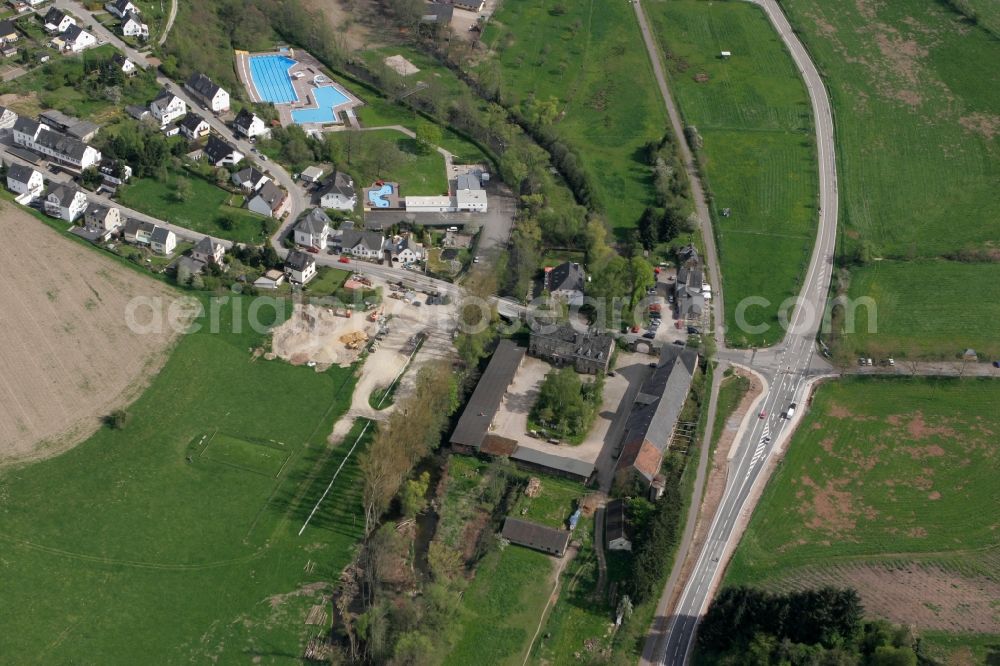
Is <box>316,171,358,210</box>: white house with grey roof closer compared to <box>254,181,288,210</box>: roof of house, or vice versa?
<box>254,181,288,210</box>: roof of house

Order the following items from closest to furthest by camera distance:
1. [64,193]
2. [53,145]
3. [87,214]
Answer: [87,214], [64,193], [53,145]

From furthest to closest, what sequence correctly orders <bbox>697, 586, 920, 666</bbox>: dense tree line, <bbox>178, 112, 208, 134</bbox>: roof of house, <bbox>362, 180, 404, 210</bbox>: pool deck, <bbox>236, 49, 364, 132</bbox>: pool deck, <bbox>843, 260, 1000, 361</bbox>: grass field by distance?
<bbox>236, 49, 364, 132</bbox>: pool deck
<bbox>178, 112, 208, 134</bbox>: roof of house
<bbox>362, 180, 404, 210</bbox>: pool deck
<bbox>843, 260, 1000, 361</bbox>: grass field
<bbox>697, 586, 920, 666</bbox>: dense tree line

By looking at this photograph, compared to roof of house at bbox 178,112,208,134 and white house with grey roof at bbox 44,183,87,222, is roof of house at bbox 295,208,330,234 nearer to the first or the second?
roof of house at bbox 178,112,208,134

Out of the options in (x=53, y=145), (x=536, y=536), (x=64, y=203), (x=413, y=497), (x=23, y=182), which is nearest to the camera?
(x=536, y=536)

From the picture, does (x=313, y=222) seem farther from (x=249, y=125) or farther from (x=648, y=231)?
(x=648, y=231)

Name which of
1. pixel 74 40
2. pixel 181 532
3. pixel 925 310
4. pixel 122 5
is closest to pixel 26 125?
pixel 74 40

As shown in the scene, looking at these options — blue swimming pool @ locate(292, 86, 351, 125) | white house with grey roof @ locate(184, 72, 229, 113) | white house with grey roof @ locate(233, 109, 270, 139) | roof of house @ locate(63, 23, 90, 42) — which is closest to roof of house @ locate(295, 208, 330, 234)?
white house with grey roof @ locate(233, 109, 270, 139)
